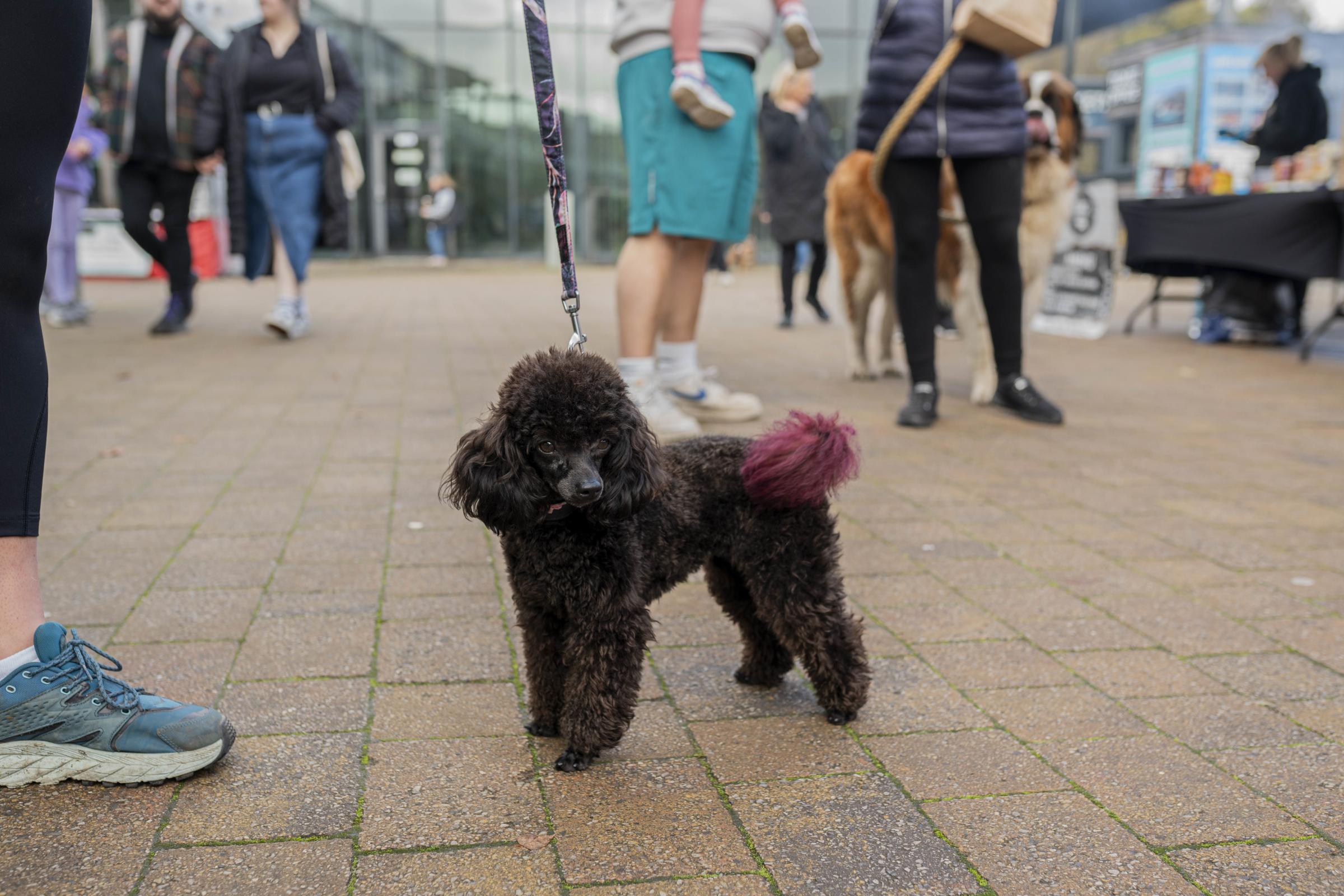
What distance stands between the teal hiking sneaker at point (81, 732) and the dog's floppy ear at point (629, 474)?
2.92ft

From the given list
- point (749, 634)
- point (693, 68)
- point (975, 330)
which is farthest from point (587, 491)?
point (975, 330)

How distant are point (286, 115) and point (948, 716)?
7473mm

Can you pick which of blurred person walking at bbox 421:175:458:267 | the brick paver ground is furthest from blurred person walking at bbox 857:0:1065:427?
blurred person walking at bbox 421:175:458:267

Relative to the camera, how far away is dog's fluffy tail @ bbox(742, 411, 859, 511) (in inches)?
90.2

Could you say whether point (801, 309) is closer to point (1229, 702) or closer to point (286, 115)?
point (286, 115)

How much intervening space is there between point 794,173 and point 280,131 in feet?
15.4

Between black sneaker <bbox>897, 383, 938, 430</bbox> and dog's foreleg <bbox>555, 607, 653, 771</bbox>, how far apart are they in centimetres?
368

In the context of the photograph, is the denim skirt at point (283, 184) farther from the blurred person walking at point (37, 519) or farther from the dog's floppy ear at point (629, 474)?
the dog's floppy ear at point (629, 474)

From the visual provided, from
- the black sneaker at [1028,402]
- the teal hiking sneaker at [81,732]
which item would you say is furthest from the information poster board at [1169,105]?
the teal hiking sneaker at [81,732]

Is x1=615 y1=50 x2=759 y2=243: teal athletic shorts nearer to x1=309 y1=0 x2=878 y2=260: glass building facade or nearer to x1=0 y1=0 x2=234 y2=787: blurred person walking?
x1=0 y1=0 x2=234 y2=787: blurred person walking

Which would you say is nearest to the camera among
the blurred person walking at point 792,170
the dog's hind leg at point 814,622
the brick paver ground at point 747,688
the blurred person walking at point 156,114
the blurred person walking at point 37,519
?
the brick paver ground at point 747,688

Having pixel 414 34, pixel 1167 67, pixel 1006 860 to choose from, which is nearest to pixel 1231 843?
pixel 1006 860

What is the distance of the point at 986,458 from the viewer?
16.6 ft

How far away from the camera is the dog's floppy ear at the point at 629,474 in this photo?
6.81 ft
